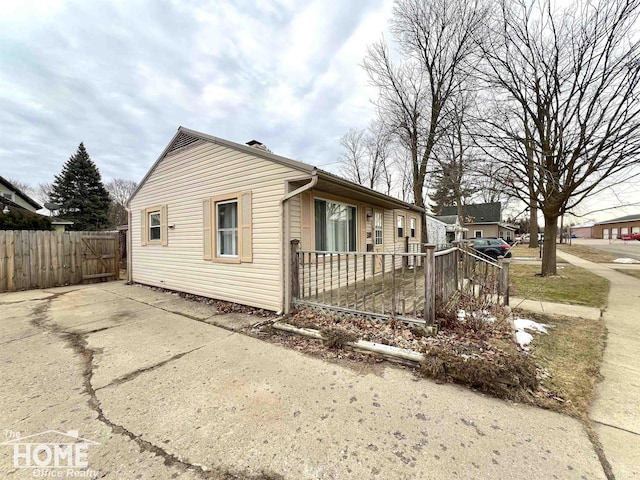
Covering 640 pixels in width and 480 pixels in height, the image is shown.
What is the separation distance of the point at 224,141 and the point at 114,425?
5351 millimetres

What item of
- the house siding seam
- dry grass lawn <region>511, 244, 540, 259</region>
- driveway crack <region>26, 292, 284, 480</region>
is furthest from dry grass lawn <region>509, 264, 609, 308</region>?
dry grass lawn <region>511, 244, 540, 259</region>

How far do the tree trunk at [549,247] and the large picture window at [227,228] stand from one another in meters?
10.4

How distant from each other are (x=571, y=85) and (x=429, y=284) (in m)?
8.89

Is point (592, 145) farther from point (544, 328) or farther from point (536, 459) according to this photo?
point (536, 459)

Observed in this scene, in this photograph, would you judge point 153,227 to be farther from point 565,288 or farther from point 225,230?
point 565,288

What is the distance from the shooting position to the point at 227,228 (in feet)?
20.4

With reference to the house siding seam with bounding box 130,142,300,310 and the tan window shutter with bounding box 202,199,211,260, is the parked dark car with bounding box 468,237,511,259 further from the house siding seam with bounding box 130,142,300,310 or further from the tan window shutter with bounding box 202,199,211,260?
the tan window shutter with bounding box 202,199,211,260

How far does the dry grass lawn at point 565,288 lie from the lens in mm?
6125

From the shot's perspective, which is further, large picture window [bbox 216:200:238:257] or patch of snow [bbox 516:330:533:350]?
large picture window [bbox 216:200:238:257]

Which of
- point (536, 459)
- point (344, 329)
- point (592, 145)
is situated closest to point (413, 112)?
point (592, 145)

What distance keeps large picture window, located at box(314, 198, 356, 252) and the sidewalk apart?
15.4 ft

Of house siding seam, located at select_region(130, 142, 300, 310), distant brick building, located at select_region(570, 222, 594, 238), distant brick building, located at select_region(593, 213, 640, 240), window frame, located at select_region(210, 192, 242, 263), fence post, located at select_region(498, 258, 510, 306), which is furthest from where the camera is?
distant brick building, located at select_region(570, 222, 594, 238)

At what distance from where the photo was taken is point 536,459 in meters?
1.83

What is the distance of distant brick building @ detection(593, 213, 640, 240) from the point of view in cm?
4659
